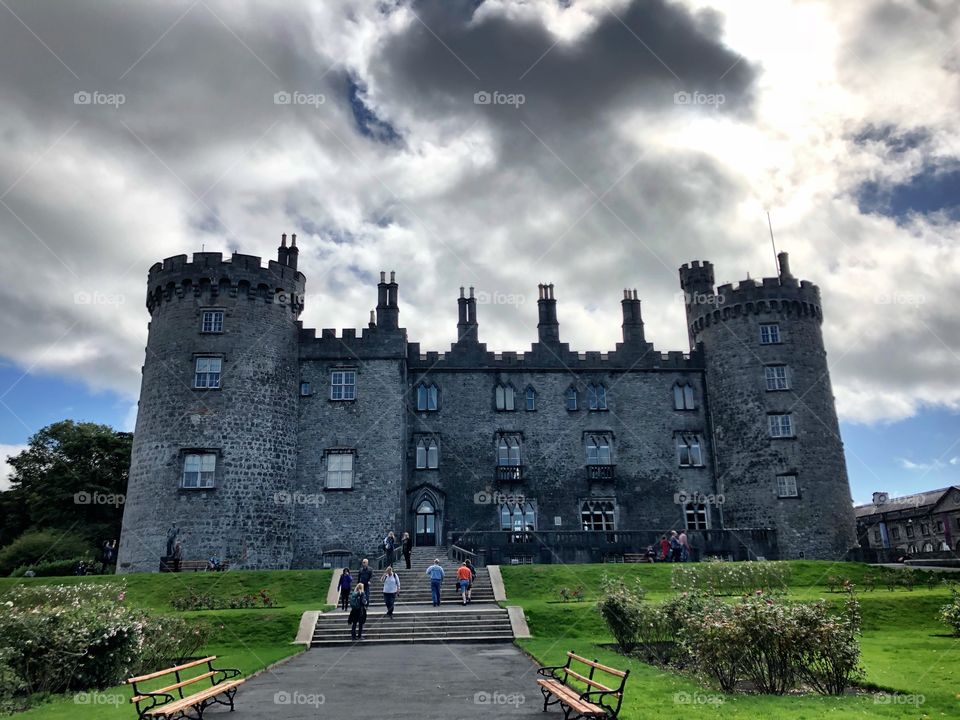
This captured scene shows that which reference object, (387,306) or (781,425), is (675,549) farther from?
(387,306)

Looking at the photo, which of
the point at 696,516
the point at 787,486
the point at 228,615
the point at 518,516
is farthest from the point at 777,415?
the point at 228,615

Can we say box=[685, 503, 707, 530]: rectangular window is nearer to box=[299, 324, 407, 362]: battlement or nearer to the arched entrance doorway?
the arched entrance doorway

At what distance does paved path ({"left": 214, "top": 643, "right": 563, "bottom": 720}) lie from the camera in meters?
11.6

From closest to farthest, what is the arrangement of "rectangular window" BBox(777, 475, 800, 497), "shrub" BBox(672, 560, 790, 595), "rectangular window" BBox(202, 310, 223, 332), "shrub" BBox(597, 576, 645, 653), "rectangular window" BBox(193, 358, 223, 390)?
1. "shrub" BBox(597, 576, 645, 653)
2. "shrub" BBox(672, 560, 790, 595)
3. "rectangular window" BBox(193, 358, 223, 390)
4. "rectangular window" BBox(202, 310, 223, 332)
5. "rectangular window" BBox(777, 475, 800, 497)

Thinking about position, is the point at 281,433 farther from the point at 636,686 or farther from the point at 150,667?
the point at 636,686

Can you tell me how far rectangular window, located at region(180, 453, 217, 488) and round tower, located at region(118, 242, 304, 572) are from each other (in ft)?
0.16

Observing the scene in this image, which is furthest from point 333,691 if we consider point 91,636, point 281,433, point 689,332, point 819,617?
point 689,332

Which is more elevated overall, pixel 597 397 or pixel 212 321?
pixel 212 321

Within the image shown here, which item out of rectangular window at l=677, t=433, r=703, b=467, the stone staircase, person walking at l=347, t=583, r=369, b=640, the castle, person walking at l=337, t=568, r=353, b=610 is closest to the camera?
person walking at l=347, t=583, r=369, b=640

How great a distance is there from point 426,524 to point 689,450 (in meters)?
15.4

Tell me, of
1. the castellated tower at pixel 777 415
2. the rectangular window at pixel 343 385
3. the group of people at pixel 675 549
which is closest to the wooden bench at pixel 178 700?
the group of people at pixel 675 549

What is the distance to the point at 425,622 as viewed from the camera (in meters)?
22.3

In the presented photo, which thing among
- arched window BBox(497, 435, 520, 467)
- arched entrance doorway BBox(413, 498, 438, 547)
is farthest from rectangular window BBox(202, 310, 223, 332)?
arched window BBox(497, 435, 520, 467)

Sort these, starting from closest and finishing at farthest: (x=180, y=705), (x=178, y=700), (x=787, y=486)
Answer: (x=180, y=705)
(x=178, y=700)
(x=787, y=486)
